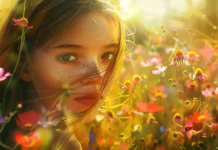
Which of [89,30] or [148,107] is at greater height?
[89,30]

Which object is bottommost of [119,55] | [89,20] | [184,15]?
[184,15]

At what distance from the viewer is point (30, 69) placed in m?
1.25

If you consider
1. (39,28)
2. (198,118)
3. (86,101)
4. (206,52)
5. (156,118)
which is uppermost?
(39,28)

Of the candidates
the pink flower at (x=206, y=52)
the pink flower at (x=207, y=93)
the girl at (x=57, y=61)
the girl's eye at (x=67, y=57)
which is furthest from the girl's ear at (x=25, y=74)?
the pink flower at (x=206, y=52)

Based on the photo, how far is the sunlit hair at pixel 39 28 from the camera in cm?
123

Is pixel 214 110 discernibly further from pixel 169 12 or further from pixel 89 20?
pixel 169 12

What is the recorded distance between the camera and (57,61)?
1204 mm

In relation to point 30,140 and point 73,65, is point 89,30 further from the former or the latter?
point 30,140

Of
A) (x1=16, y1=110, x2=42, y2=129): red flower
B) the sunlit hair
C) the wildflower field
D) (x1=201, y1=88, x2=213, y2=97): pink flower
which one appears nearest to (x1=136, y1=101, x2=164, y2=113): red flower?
the wildflower field

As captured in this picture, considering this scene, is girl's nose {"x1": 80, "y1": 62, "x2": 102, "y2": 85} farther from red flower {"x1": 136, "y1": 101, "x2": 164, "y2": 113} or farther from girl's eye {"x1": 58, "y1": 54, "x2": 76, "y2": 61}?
red flower {"x1": 136, "y1": 101, "x2": 164, "y2": 113}

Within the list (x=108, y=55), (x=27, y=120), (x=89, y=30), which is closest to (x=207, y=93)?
(x=108, y=55)

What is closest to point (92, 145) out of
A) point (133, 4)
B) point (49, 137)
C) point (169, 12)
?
point (49, 137)

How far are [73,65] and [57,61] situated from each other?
0.04 m

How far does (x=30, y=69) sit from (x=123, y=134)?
363mm
